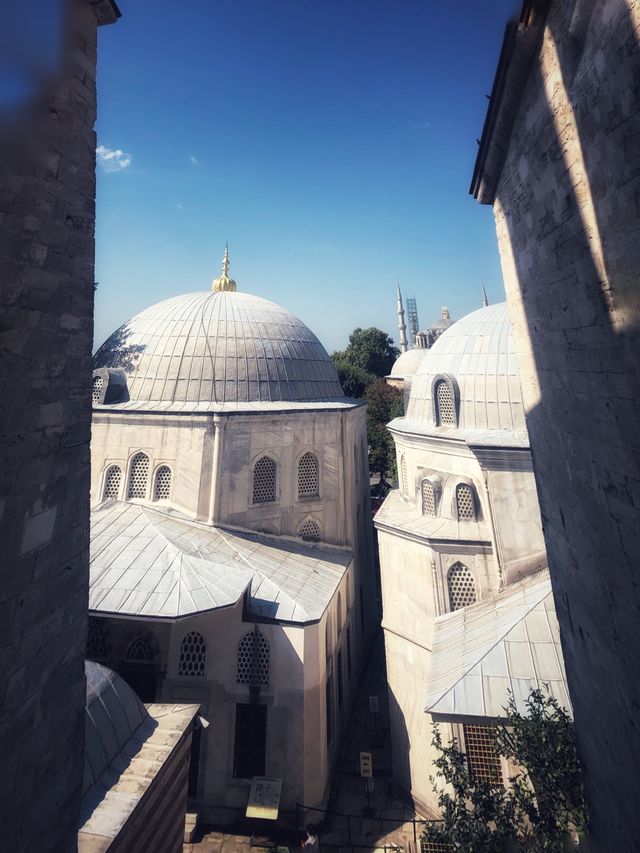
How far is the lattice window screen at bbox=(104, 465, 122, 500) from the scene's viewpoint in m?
12.9

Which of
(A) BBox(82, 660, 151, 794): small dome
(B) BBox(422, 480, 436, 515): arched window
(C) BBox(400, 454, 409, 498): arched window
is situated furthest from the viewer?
(C) BBox(400, 454, 409, 498): arched window

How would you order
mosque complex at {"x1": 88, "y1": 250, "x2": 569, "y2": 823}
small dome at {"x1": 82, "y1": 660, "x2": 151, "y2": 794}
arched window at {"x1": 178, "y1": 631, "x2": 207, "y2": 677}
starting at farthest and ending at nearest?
1. arched window at {"x1": 178, "y1": 631, "x2": 207, "y2": 677}
2. mosque complex at {"x1": 88, "y1": 250, "x2": 569, "y2": 823}
3. small dome at {"x1": 82, "y1": 660, "x2": 151, "y2": 794}

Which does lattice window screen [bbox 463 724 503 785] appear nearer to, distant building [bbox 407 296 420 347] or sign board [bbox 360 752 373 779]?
sign board [bbox 360 752 373 779]

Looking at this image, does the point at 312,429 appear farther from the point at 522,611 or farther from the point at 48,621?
the point at 48,621

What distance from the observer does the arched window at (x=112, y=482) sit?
1284 cm

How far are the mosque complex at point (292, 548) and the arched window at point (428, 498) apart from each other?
9 cm

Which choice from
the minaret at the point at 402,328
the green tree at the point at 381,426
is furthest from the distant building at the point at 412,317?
the green tree at the point at 381,426

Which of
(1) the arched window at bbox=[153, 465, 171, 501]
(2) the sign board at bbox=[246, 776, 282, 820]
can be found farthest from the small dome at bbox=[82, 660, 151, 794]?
(1) the arched window at bbox=[153, 465, 171, 501]

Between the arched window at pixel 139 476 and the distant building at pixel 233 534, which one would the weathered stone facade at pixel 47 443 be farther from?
the arched window at pixel 139 476

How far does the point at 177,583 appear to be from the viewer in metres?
8.91

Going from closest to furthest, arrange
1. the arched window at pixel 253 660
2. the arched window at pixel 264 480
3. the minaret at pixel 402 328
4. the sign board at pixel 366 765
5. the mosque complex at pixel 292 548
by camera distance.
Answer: the mosque complex at pixel 292 548, the arched window at pixel 253 660, the sign board at pixel 366 765, the arched window at pixel 264 480, the minaret at pixel 402 328

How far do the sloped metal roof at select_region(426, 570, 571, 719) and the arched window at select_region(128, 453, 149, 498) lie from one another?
9.29m

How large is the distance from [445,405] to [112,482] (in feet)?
34.7

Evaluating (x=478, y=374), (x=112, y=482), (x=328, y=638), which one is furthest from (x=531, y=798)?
(x=112, y=482)
